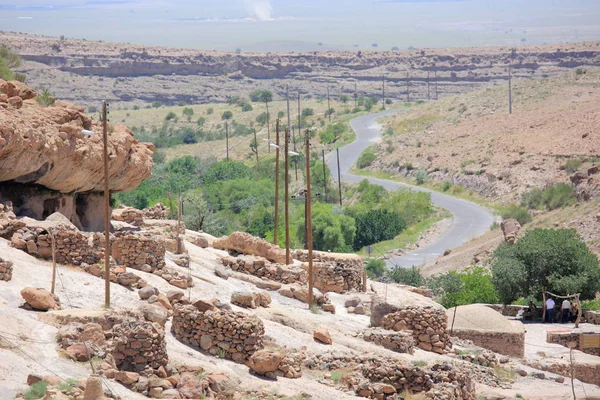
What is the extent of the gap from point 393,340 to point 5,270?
766 centimetres

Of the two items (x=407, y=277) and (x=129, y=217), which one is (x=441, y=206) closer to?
(x=407, y=277)

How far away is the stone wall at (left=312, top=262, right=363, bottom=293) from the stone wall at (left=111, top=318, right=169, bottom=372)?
11.9 metres

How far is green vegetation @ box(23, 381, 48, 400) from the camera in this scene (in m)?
16.7

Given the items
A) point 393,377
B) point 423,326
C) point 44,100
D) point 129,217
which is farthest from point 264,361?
point 129,217

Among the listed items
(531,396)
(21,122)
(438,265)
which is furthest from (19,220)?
(438,265)

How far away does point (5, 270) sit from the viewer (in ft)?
73.6

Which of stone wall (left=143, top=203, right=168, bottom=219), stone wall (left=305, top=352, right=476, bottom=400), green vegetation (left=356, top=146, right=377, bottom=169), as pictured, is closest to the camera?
stone wall (left=305, top=352, right=476, bottom=400)

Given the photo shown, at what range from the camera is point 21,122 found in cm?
2700

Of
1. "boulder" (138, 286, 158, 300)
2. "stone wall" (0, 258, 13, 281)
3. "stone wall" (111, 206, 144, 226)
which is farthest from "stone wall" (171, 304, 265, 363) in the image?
"stone wall" (111, 206, 144, 226)

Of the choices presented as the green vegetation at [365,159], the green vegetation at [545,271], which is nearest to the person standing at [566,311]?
the green vegetation at [545,271]

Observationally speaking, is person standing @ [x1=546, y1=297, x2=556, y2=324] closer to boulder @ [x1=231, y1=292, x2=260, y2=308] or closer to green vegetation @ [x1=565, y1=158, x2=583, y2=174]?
boulder @ [x1=231, y1=292, x2=260, y2=308]

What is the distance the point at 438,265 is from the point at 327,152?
4298cm

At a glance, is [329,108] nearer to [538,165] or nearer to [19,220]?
[538,165]

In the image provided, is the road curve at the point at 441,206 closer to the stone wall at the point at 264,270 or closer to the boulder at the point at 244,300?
the stone wall at the point at 264,270
